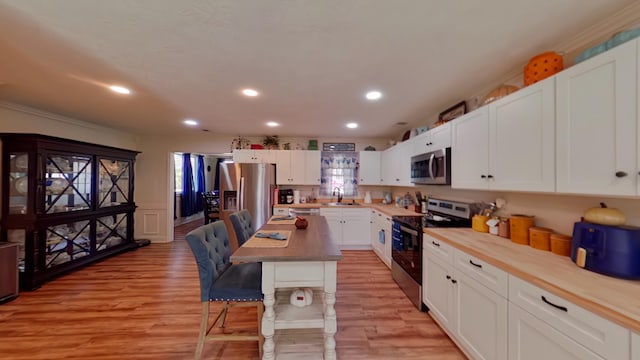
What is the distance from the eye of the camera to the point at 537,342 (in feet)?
4.18

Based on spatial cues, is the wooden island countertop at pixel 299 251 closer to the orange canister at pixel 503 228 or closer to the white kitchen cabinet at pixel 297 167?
the orange canister at pixel 503 228

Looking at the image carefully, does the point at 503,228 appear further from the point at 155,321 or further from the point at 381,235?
the point at 155,321

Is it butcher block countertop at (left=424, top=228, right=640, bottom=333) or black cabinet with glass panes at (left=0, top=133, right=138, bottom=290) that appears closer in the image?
butcher block countertop at (left=424, top=228, right=640, bottom=333)

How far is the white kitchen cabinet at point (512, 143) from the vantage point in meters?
1.57

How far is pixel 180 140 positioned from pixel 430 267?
5.30 m

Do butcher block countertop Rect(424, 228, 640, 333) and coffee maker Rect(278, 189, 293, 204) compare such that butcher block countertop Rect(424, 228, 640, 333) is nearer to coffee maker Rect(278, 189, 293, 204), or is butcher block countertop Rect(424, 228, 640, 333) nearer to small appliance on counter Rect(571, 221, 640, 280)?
small appliance on counter Rect(571, 221, 640, 280)

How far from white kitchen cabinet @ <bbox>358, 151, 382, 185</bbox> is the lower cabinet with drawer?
266 centimetres

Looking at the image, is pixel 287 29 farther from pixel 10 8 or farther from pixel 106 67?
pixel 106 67

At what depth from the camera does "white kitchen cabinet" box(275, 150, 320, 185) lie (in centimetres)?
493

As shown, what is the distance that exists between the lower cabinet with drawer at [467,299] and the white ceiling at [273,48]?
5.10 feet

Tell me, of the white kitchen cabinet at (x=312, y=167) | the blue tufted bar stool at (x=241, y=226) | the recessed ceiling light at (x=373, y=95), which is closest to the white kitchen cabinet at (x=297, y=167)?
the white kitchen cabinet at (x=312, y=167)

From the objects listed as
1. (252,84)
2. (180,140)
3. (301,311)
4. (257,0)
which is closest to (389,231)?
(301,311)

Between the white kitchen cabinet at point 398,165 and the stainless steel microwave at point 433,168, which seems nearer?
the stainless steel microwave at point 433,168

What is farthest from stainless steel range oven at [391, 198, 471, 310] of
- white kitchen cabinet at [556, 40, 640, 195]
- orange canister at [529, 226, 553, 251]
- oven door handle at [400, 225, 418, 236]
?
white kitchen cabinet at [556, 40, 640, 195]
